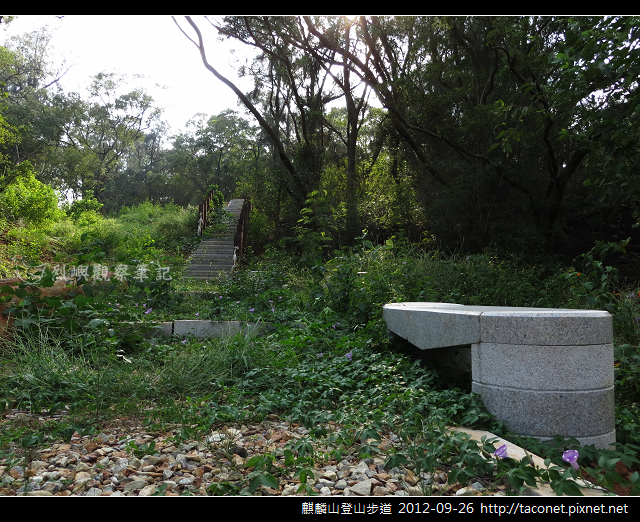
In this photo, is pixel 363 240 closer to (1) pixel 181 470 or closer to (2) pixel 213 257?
(1) pixel 181 470

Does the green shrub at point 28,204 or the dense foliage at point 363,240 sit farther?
the green shrub at point 28,204

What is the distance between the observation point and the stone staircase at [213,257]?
10.9m

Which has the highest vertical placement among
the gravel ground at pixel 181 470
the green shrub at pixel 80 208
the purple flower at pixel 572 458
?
the green shrub at pixel 80 208

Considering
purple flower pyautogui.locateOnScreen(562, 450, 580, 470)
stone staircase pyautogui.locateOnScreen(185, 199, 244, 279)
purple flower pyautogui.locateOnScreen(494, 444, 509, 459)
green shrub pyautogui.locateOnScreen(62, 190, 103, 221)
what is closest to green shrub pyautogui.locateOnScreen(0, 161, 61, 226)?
stone staircase pyautogui.locateOnScreen(185, 199, 244, 279)

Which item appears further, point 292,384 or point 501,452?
point 292,384

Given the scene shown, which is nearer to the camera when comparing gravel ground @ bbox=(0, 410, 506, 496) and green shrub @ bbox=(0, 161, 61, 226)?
gravel ground @ bbox=(0, 410, 506, 496)

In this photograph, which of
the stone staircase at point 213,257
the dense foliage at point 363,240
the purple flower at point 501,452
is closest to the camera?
the purple flower at point 501,452

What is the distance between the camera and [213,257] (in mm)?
12516

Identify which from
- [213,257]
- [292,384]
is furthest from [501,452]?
[213,257]

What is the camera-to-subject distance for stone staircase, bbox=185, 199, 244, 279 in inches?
429

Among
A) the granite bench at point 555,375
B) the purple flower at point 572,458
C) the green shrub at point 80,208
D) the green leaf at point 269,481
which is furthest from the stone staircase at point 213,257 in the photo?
the purple flower at point 572,458

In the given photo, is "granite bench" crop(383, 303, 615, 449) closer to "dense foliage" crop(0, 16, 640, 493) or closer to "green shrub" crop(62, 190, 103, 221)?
"dense foliage" crop(0, 16, 640, 493)

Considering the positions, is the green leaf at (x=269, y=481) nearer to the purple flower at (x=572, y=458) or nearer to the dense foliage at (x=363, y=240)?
the dense foliage at (x=363, y=240)

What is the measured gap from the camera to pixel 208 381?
3205mm
